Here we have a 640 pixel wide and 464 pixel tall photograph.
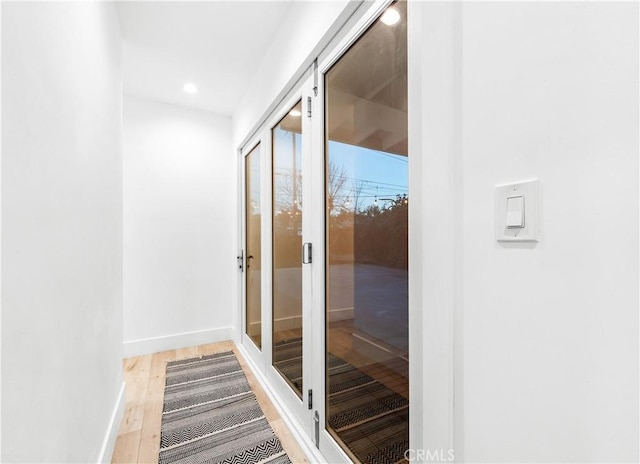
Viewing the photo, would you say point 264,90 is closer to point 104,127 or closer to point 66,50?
point 104,127

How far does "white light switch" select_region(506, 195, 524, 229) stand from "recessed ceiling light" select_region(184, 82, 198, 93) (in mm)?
2990

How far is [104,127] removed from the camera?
5.34 feet

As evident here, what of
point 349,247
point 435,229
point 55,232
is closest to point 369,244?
point 349,247

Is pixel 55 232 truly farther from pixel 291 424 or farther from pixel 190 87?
pixel 190 87

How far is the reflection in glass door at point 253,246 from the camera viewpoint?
2.74 m

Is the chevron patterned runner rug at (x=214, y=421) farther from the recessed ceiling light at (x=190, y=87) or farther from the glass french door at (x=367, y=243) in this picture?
the recessed ceiling light at (x=190, y=87)

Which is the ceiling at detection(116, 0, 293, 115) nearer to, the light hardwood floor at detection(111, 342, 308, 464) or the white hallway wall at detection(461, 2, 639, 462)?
the white hallway wall at detection(461, 2, 639, 462)

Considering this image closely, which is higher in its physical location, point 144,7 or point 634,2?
point 144,7

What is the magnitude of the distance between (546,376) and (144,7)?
104 inches

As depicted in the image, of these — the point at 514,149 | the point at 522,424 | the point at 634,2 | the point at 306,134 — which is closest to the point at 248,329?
the point at 306,134

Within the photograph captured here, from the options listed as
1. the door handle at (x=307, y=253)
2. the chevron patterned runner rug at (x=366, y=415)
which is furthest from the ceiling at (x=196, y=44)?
the chevron patterned runner rug at (x=366, y=415)

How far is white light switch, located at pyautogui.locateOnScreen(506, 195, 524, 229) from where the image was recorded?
0.66 m

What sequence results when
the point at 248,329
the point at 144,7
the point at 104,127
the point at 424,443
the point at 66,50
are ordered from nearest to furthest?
the point at 424,443 → the point at 66,50 → the point at 104,127 → the point at 144,7 → the point at 248,329

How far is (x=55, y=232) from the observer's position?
0.98 m
